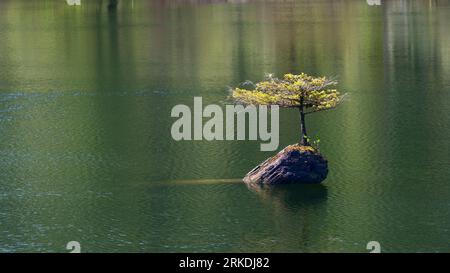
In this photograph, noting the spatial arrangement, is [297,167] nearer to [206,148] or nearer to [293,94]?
[293,94]

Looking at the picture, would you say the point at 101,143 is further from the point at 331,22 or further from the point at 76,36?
the point at 331,22

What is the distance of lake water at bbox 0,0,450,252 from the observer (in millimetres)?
54250

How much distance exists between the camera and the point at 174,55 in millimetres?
125438

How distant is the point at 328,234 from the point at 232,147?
65.9 ft

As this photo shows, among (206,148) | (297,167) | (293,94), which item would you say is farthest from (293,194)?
(206,148)

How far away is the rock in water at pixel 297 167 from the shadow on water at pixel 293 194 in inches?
16.9

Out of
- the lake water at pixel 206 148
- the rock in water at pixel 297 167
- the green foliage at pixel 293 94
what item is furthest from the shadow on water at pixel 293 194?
the green foliage at pixel 293 94

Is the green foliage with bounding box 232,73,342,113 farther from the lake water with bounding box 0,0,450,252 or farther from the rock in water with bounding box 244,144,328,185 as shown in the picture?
the lake water with bounding box 0,0,450,252

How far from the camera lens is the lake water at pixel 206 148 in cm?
5425

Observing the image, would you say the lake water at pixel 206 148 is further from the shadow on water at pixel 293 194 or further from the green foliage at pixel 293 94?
the green foliage at pixel 293 94

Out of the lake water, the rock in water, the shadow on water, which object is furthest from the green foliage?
the lake water

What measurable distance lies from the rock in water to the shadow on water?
16.9 inches

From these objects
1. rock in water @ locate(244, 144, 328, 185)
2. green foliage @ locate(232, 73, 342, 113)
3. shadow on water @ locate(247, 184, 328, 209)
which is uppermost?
green foliage @ locate(232, 73, 342, 113)

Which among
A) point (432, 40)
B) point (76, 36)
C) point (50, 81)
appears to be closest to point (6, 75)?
point (50, 81)
